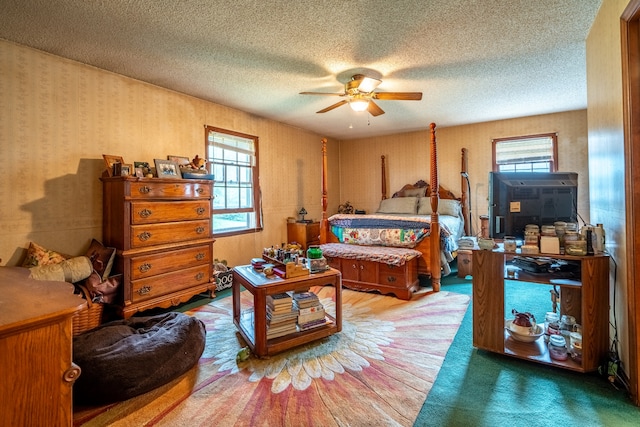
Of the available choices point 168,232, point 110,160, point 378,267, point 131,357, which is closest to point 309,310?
point 131,357

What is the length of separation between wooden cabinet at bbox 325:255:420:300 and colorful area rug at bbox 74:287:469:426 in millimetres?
584

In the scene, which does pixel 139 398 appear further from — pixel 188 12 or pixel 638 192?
pixel 638 192

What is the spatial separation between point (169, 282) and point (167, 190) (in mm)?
886

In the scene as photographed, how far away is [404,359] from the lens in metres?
1.99

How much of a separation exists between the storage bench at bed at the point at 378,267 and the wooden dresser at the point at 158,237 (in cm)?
146

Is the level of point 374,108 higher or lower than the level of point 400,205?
higher

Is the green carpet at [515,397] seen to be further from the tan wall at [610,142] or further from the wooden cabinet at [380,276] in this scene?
the wooden cabinet at [380,276]

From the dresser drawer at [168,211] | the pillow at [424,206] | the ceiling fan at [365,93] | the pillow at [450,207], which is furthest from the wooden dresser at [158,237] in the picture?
the pillow at [450,207]

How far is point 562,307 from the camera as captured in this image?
85.6 inches

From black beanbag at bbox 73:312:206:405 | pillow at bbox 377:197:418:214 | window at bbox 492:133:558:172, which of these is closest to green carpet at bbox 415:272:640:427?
black beanbag at bbox 73:312:206:405

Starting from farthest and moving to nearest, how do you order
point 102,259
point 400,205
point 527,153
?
point 400,205, point 527,153, point 102,259

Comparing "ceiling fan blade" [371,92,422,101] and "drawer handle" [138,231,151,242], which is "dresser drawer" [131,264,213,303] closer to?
"drawer handle" [138,231,151,242]

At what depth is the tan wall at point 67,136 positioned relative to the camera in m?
2.38

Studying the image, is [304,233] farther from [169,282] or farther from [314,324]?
[314,324]
